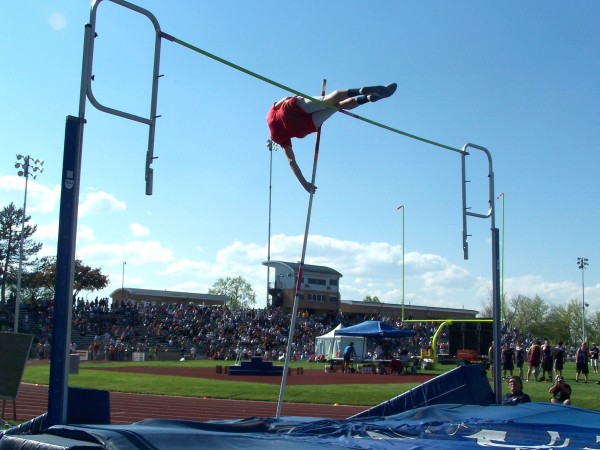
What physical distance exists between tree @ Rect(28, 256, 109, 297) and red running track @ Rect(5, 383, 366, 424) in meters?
33.6

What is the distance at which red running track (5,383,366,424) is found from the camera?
10055 mm

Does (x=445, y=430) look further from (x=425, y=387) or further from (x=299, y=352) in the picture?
(x=299, y=352)

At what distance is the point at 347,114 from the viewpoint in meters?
6.12

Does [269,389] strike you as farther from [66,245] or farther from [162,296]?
[162,296]

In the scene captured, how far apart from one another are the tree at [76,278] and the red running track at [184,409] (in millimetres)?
33554

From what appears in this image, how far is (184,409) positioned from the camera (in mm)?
11117

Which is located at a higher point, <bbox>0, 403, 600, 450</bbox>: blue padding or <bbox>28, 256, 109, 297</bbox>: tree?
<bbox>28, 256, 109, 297</bbox>: tree

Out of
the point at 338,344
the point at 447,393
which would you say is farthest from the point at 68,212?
the point at 338,344

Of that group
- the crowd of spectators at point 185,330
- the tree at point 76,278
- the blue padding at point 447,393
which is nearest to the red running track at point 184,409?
the blue padding at point 447,393

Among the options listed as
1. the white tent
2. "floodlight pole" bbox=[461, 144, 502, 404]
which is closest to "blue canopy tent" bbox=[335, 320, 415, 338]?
the white tent

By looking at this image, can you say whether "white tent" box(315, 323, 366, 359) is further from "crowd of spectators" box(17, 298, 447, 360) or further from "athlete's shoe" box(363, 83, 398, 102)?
"athlete's shoe" box(363, 83, 398, 102)

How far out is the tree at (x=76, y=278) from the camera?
45375 mm

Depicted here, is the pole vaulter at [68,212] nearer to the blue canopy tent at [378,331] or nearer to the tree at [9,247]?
the blue canopy tent at [378,331]

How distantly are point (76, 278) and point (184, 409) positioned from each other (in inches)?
1536
